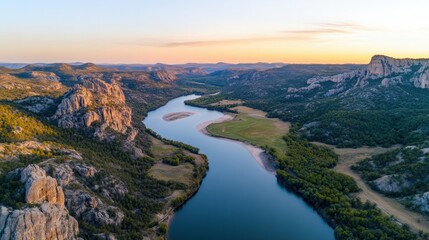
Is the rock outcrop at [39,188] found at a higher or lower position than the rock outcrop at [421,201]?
higher

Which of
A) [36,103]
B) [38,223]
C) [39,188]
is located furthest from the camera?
[36,103]

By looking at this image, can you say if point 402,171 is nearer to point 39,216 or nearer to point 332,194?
Answer: point 332,194

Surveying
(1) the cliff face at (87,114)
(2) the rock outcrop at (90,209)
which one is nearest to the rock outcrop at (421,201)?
(2) the rock outcrop at (90,209)

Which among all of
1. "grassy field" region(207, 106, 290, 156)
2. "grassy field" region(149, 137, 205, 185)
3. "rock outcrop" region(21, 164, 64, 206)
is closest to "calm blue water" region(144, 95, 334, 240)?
"grassy field" region(149, 137, 205, 185)

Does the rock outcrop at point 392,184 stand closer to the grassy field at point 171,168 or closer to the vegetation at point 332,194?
the vegetation at point 332,194

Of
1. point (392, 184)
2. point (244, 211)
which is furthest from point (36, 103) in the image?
point (392, 184)

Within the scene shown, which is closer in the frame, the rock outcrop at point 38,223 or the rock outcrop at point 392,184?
the rock outcrop at point 38,223

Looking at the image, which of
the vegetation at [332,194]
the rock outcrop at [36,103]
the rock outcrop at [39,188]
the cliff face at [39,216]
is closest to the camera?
the cliff face at [39,216]

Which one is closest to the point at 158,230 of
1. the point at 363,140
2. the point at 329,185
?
the point at 329,185
